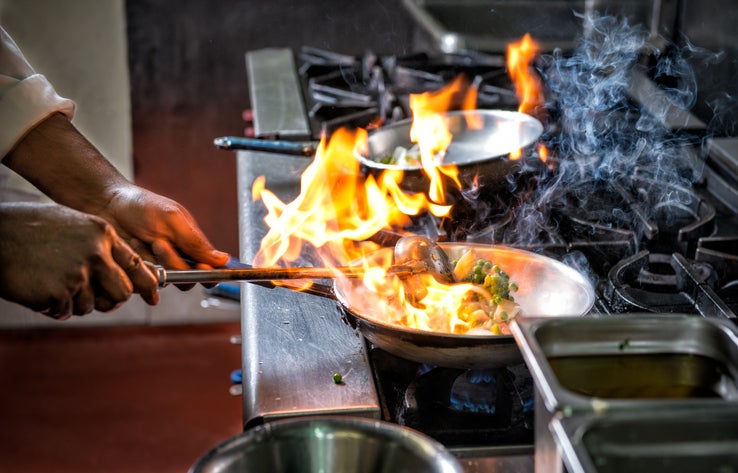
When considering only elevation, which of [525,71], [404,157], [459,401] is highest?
[525,71]

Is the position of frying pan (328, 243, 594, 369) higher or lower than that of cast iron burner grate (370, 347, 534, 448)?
higher

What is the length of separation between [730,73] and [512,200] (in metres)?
1.00

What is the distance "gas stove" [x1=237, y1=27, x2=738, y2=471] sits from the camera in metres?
1.37

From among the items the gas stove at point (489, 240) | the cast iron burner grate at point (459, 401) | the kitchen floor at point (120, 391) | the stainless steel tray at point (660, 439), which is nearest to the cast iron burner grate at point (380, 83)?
the gas stove at point (489, 240)

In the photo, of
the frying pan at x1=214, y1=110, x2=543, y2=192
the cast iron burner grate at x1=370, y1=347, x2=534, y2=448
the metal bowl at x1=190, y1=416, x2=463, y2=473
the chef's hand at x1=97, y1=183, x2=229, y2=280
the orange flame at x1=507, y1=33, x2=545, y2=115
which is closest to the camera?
the metal bowl at x1=190, y1=416, x2=463, y2=473

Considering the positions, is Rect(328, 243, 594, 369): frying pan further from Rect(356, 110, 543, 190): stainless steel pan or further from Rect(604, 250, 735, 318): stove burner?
Rect(356, 110, 543, 190): stainless steel pan

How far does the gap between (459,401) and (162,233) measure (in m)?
0.75

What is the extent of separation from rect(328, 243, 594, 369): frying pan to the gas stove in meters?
0.07

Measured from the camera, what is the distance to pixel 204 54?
419 centimetres

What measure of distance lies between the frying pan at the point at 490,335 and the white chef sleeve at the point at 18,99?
2.92 ft

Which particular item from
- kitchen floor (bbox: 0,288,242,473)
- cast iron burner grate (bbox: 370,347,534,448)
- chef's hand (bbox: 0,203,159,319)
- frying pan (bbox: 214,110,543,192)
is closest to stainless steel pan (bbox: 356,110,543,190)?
frying pan (bbox: 214,110,543,192)

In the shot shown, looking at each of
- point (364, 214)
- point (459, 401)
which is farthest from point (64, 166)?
point (459, 401)

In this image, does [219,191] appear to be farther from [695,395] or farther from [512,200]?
[695,395]

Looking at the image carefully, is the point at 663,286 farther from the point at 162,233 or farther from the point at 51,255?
the point at 51,255
